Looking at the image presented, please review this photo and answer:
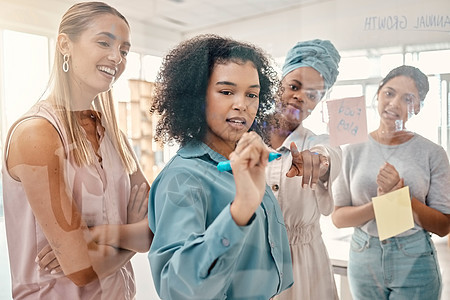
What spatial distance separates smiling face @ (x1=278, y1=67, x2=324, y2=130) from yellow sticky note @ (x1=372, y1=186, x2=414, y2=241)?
26 centimetres

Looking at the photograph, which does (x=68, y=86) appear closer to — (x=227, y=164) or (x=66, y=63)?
(x=66, y=63)

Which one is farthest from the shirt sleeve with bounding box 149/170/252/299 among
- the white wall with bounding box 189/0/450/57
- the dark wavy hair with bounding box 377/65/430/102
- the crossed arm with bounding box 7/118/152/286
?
the dark wavy hair with bounding box 377/65/430/102

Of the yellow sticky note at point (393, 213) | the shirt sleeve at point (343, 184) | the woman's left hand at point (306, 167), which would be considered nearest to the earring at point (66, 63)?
the woman's left hand at point (306, 167)

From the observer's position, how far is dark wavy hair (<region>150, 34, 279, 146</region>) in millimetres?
598

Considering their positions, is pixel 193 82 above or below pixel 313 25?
below

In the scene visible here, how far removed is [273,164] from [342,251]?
273 mm

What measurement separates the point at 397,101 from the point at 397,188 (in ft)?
0.59

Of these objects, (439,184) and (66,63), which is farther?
(439,184)

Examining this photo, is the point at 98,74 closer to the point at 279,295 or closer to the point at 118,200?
the point at 118,200

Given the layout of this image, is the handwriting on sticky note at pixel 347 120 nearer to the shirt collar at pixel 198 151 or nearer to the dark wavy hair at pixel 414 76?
the dark wavy hair at pixel 414 76

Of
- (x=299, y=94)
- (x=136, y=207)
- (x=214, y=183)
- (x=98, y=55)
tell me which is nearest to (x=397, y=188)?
(x=299, y=94)

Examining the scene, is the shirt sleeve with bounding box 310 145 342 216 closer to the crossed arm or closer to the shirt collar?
the shirt collar

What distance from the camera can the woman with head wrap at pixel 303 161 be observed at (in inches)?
27.1

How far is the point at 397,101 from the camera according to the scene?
0.77 m
